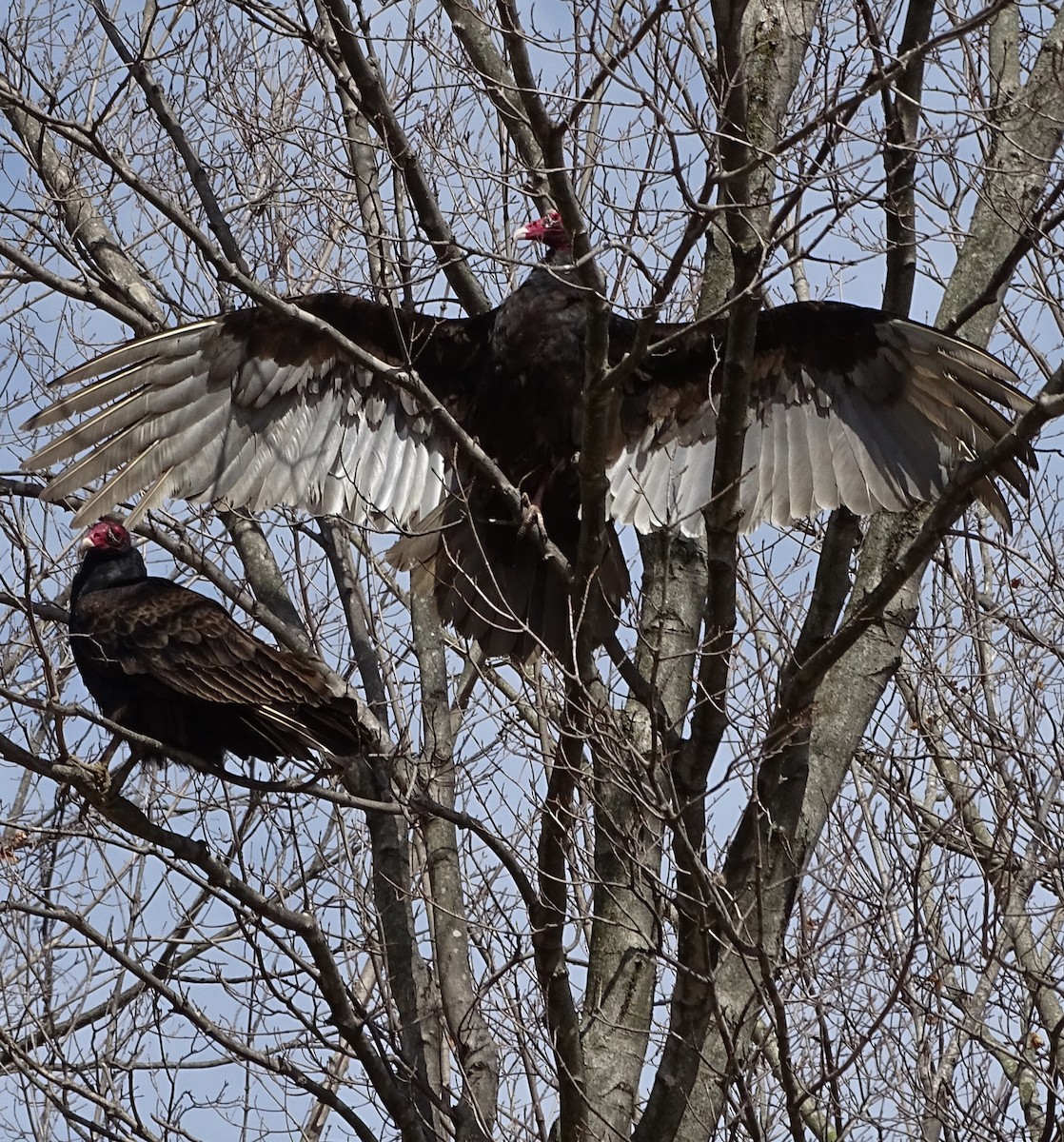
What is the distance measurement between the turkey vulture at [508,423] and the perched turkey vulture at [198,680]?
0.30 m

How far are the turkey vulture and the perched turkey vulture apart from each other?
0.30 meters

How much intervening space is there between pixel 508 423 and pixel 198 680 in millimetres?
1077

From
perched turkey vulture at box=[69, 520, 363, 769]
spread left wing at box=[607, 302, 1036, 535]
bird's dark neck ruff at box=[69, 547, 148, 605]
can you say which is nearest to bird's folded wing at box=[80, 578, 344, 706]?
perched turkey vulture at box=[69, 520, 363, 769]

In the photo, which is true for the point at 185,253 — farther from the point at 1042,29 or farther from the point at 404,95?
the point at 1042,29

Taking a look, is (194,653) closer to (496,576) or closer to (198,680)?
(198,680)

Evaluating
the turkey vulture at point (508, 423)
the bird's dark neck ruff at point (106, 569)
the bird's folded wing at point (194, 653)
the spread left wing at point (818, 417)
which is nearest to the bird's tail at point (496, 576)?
the turkey vulture at point (508, 423)

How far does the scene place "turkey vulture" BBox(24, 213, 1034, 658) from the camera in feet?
13.0

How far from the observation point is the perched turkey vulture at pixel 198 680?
3.65 m

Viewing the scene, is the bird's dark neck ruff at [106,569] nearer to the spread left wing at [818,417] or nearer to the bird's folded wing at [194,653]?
the bird's folded wing at [194,653]

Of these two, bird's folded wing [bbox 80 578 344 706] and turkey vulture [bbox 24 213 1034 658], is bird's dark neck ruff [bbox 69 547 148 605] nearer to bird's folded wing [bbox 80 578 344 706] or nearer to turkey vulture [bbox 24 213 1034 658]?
bird's folded wing [bbox 80 578 344 706]

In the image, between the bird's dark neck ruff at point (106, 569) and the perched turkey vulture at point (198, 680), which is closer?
the perched turkey vulture at point (198, 680)

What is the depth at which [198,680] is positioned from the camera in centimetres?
372

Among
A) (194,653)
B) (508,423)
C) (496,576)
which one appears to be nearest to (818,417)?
(508,423)

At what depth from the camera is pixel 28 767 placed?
3012 millimetres
